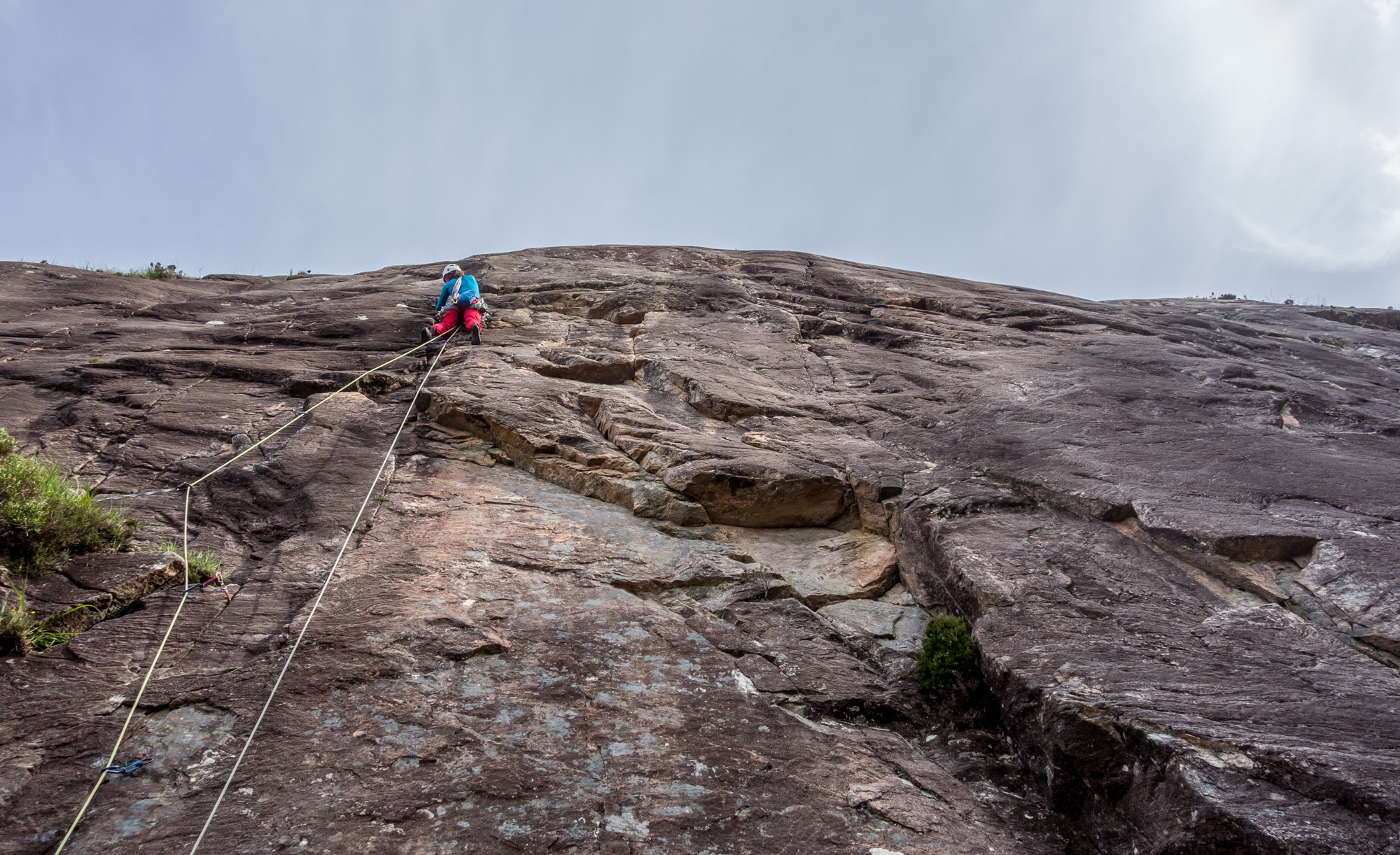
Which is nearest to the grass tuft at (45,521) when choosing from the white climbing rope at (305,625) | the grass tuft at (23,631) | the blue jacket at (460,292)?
the grass tuft at (23,631)

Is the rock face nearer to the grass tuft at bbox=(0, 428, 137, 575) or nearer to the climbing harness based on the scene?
the climbing harness

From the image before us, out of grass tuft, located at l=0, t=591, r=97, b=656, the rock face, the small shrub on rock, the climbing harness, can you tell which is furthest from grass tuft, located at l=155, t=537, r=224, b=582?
the small shrub on rock

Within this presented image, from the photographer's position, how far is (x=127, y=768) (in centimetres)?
367

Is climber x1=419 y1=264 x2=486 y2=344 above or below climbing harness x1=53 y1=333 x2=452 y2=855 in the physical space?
above

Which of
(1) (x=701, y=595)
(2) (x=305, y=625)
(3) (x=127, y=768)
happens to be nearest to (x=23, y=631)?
(3) (x=127, y=768)

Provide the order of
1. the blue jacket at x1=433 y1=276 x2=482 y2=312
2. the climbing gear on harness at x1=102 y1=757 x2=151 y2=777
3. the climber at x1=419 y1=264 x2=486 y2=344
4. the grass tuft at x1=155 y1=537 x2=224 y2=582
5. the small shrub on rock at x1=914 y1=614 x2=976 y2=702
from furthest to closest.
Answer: the blue jacket at x1=433 y1=276 x2=482 y2=312, the climber at x1=419 y1=264 x2=486 y2=344, the small shrub on rock at x1=914 y1=614 x2=976 y2=702, the grass tuft at x1=155 y1=537 x2=224 y2=582, the climbing gear on harness at x1=102 y1=757 x2=151 y2=777

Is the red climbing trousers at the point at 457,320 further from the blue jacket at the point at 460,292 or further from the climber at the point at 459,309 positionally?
the blue jacket at the point at 460,292

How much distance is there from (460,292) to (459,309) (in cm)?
25

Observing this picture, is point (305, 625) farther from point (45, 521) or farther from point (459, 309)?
point (459, 309)

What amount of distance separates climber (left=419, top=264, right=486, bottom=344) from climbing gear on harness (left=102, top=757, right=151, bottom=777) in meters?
6.81

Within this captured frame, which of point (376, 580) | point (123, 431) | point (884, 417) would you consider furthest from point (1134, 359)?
point (123, 431)

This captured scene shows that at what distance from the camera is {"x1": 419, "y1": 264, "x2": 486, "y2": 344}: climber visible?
9.98 m

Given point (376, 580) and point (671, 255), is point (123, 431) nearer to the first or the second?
point (376, 580)

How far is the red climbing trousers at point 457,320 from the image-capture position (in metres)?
10.1
